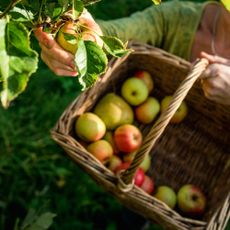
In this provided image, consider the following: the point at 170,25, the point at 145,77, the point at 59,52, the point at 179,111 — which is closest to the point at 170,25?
the point at 170,25

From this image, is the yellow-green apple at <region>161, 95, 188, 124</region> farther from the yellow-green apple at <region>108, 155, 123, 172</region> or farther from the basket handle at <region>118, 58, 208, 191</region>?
the basket handle at <region>118, 58, 208, 191</region>

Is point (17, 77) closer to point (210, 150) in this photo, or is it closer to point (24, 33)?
point (24, 33)

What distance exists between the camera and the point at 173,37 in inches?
74.2

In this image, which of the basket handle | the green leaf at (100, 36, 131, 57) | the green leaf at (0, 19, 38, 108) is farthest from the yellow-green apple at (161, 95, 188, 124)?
the green leaf at (0, 19, 38, 108)

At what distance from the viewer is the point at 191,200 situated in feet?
5.58

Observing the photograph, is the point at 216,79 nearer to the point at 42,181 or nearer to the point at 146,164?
the point at 146,164

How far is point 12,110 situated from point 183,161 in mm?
841

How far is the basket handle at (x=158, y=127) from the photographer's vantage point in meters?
1.27

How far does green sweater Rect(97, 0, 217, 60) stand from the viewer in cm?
180

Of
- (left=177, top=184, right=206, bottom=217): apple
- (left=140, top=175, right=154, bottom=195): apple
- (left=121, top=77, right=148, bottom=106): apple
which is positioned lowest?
(left=177, top=184, right=206, bottom=217): apple

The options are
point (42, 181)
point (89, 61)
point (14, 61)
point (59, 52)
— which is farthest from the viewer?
point (42, 181)

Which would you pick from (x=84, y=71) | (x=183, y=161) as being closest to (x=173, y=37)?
(x=183, y=161)

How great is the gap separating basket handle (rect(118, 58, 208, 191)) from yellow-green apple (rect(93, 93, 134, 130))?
0.41 metres

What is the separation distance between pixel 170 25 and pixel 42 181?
84cm
